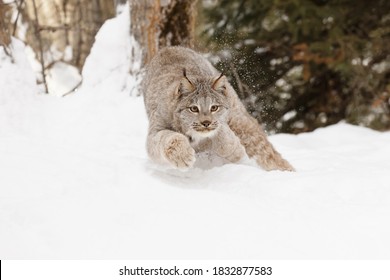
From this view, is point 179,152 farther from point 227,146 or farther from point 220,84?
point 220,84

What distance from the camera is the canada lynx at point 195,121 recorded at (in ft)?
14.2

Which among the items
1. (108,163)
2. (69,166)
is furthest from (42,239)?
(108,163)

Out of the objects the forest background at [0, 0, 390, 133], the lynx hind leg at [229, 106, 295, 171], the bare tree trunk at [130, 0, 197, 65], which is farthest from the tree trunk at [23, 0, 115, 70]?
the lynx hind leg at [229, 106, 295, 171]

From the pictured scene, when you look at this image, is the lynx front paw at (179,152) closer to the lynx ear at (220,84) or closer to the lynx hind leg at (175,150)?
the lynx hind leg at (175,150)

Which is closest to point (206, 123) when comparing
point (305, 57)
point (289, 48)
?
point (305, 57)

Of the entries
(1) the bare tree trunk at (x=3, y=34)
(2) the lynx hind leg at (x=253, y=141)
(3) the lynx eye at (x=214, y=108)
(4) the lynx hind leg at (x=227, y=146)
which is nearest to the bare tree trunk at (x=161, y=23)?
(1) the bare tree trunk at (x=3, y=34)

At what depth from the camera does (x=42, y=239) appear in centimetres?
296

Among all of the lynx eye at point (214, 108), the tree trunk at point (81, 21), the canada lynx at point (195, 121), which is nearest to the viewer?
the canada lynx at point (195, 121)

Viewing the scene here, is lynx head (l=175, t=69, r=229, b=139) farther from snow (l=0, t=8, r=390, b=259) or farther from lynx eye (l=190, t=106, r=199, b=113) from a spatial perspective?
snow (l=0, t=8, r=390, b=259)

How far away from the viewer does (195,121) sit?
14.4 feet

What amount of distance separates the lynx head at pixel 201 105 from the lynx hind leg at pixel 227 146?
0.37 feet

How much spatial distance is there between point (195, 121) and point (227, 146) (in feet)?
1.50

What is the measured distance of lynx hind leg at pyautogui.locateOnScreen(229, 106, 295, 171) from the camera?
517 centimetres

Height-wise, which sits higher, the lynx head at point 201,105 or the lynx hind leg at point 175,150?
the lynx head at point 201,105
